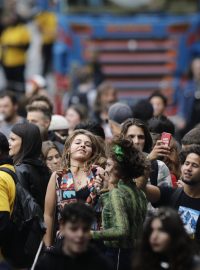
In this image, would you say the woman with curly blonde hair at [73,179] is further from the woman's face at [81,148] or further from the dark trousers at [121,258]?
the dark trousers at [121,258]

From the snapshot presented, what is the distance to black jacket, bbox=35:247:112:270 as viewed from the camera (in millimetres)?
7781

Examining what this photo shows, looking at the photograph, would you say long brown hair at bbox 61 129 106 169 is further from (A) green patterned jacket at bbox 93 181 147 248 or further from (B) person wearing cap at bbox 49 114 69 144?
(B) person wearing cap at bbox 49 114 69 144

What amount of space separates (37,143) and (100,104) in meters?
5.84

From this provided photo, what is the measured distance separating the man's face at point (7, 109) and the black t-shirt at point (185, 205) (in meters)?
5.32

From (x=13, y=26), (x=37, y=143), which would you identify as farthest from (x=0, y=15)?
(x=37, y=143)

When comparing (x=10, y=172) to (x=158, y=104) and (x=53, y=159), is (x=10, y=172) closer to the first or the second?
(x=53, y=159)

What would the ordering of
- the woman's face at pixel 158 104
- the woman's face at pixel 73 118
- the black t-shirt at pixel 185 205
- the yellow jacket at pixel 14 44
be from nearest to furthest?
1. the black t-shirt at pixel 185 205
2. the woman's face at pixel 158 104
3. the woman's face at pixel 73 118
4. the yellow jacket at pixel 14 44

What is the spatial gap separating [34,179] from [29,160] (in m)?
0.18

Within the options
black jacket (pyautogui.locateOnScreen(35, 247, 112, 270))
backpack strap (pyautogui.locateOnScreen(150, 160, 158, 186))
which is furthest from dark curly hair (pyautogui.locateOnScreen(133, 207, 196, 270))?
backpack strap (pyautogui.locateOnScreen(150, 160, 158, 186))

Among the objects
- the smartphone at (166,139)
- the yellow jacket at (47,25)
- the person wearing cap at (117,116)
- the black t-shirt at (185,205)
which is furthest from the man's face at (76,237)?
the yellow jacket at (47,25)

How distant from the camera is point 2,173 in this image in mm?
9367

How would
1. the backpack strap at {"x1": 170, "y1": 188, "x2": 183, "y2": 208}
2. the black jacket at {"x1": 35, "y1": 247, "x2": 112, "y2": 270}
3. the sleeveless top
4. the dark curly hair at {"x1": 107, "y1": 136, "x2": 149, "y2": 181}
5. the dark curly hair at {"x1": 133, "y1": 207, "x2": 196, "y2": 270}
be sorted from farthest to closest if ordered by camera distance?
the sleeveless top
the backpack strap at {"x1": 170, "y1": 188, "x2": 183, "y2": 208}
the dark curly hair at {"x1": 107, "y1": 136, "x2": 149, "y2": 181}
the black jacket at {"x1": 35, "y1": 247, "x2": 112, "y2": 270}
the dark curly hair at {"x1": 133, "y1": 207, "x2": 196, "y2": 270}

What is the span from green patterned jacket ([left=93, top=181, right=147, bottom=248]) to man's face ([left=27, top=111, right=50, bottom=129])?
363cm

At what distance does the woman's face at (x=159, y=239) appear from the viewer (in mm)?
7684
